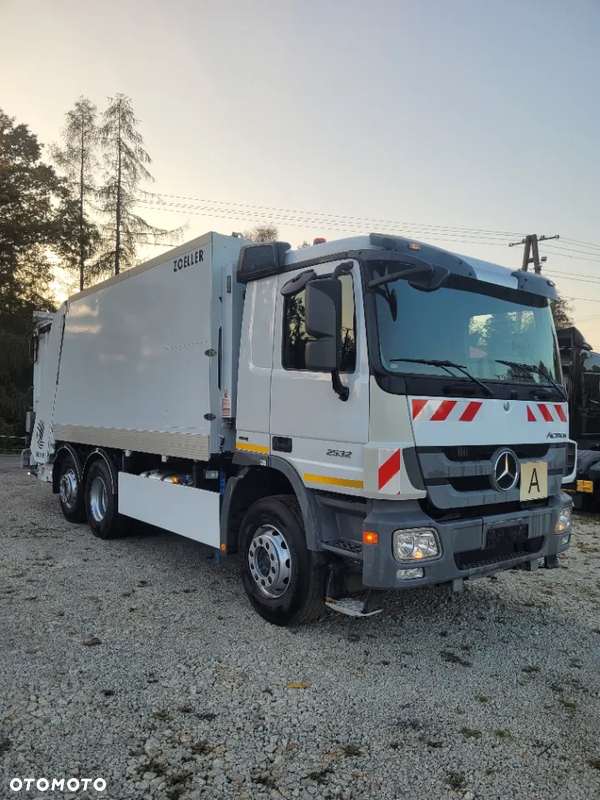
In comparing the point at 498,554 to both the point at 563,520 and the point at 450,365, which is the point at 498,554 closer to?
the point at 563,520

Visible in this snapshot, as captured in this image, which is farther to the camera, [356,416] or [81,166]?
[81,166]

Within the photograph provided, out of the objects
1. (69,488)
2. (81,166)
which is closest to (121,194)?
(81,166)

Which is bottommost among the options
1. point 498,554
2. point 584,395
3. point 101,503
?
point 101,503

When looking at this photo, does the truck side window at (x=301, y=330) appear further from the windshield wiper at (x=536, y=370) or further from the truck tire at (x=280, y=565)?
the windshield wiper at (x=536, y=370)

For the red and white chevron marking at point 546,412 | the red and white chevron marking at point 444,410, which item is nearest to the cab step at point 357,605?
the red and white chevron marking at point 444,410

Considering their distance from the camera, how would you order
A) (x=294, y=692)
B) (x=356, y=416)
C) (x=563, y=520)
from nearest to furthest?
(x=294, y=692)
(x=356, y=416)
(x=563, y=520)

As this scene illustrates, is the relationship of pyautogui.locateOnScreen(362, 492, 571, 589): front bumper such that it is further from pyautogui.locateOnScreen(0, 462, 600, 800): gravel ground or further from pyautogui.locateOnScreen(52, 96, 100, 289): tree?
pyautogui.locateOnScreen(52, 96, 100, 289): tree

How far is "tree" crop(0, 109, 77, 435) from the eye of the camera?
894 inches

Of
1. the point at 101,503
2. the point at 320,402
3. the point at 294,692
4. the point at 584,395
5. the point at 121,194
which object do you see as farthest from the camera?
the point at 121,194

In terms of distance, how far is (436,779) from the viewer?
271 cm

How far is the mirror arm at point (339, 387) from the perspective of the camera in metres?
3.80

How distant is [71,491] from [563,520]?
633cm

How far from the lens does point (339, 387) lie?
3814 mm

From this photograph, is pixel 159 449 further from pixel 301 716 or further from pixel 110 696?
pixel 301 716
